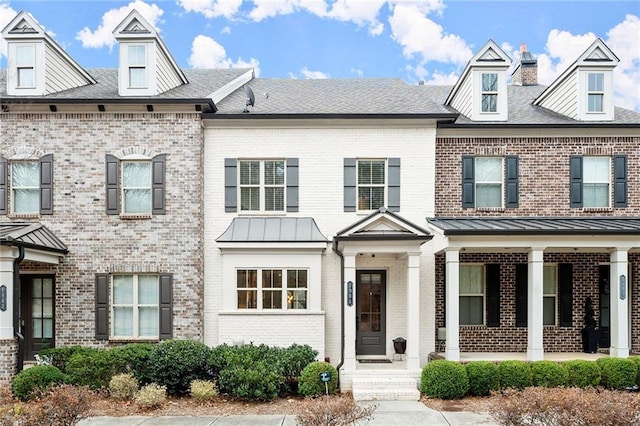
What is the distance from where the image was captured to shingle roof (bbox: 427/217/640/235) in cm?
1233

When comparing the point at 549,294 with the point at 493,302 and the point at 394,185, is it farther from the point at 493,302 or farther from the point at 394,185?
the point at 394,185

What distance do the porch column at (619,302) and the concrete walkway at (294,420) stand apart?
503 cm

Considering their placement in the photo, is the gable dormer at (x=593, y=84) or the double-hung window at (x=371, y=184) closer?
the double-hung window at (x=371, y=184)

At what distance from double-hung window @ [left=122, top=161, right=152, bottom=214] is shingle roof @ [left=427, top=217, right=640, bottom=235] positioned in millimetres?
7733

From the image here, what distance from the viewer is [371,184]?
1391 cm

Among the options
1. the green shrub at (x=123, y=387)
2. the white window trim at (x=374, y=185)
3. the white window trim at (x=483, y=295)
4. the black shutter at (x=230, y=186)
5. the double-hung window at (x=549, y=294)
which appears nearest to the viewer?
the green shrub at (x=123, y=387)

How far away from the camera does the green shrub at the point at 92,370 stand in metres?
11.4

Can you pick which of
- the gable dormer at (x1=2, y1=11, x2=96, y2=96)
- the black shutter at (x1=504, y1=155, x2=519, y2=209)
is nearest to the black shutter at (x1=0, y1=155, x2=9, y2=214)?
the gable dormer at (x1=2, y1=11, x2=96, y2=96)

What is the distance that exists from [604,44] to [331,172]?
8868mm

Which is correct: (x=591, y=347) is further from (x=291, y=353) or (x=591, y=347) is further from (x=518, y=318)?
(x=291, y=353)

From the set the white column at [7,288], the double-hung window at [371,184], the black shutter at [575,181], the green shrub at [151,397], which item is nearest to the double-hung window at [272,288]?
the double-hung window at [371,184]

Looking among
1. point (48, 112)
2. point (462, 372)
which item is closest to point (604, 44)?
point (462, 372)

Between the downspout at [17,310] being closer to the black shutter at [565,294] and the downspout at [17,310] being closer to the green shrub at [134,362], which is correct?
the green shrub at [134,362]

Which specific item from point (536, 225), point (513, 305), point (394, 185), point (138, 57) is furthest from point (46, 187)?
point (513, 305)
